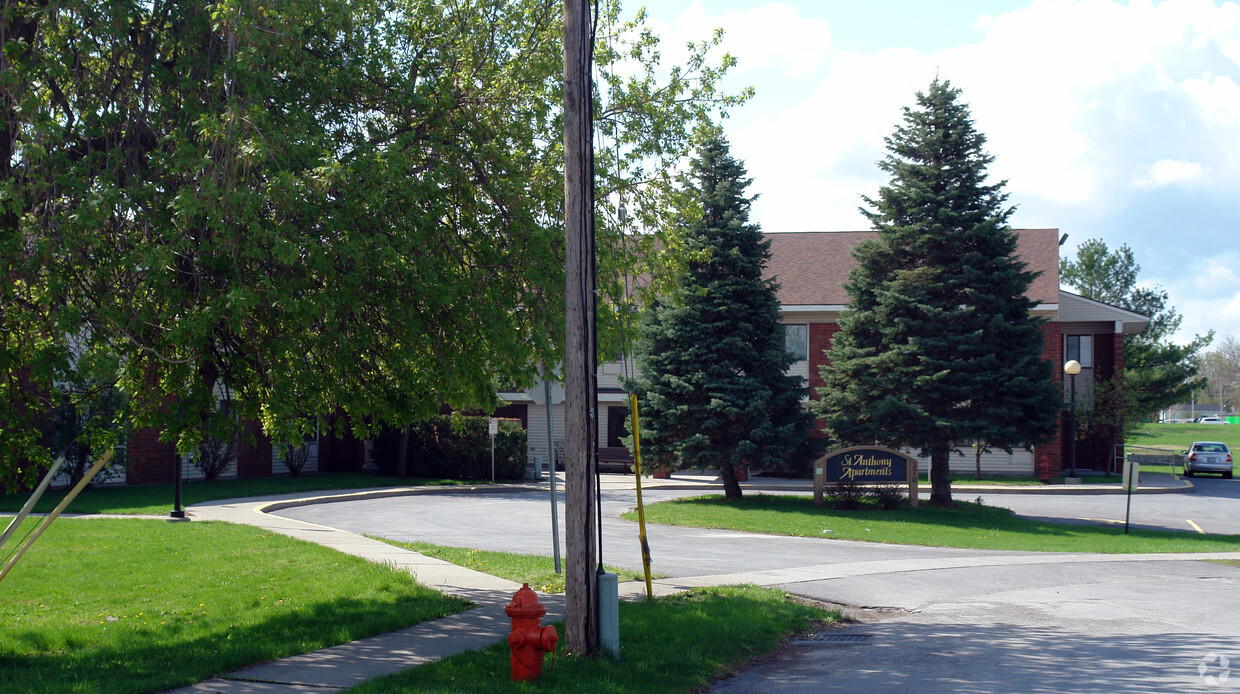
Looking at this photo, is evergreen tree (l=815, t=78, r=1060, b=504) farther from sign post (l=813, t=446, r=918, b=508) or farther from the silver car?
the silver car

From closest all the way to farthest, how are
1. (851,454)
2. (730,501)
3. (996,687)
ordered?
(996,687) < (851,454) < (730,501)

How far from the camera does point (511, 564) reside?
1368 cm

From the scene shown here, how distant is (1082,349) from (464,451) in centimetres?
2545

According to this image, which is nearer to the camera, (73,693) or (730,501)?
(73,693)

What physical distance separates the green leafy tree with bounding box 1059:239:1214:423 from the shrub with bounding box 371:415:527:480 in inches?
890

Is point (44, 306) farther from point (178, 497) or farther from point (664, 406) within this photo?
point (664, 406)

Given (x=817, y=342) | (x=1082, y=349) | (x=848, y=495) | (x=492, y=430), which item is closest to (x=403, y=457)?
(x=492, y=430)

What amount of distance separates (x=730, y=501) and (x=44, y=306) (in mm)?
19361

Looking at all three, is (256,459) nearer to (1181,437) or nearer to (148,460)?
(148,460)

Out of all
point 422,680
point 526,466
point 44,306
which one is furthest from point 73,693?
point 526,466

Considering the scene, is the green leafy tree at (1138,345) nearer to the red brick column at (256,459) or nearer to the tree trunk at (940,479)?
the tree trunk at (940,479)

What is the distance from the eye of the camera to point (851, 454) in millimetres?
23797

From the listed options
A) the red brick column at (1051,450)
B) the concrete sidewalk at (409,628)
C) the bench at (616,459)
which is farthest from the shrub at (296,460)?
the red brick column at (1051,450)

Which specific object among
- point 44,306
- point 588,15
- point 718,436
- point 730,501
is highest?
point 588,15
